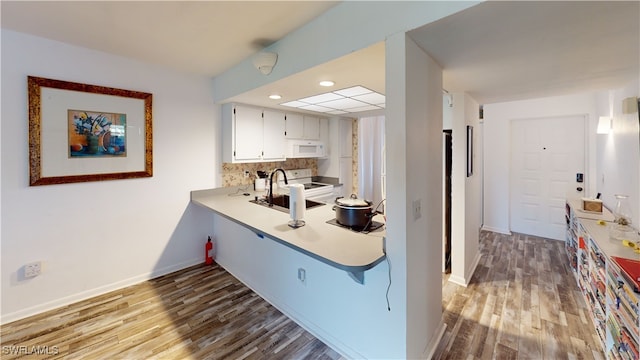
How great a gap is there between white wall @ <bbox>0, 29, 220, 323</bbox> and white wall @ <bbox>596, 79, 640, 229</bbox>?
13.5 feet

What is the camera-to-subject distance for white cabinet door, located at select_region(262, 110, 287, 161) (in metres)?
3.50

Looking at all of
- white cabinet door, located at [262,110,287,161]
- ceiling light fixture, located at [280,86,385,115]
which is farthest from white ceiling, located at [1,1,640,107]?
white cabinet door, located at [262,110,287,161]

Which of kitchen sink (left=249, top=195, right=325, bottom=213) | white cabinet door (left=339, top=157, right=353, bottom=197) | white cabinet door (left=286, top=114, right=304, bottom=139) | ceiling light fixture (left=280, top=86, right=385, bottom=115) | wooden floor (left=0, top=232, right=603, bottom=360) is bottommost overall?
wooden floor (left=0, top=232, right=603, bottom=360)

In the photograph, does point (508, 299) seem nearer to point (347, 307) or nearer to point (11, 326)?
point (347, 307)

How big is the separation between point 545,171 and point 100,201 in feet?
19.7

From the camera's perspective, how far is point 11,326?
215 cm

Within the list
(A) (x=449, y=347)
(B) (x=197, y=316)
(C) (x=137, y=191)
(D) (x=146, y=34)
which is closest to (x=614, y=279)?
(A) (x=449, y=347)

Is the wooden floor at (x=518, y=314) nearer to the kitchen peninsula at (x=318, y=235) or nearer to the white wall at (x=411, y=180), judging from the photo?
the white wall at (x=411, y=180)

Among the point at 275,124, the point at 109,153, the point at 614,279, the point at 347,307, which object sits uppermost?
the point at 275,124

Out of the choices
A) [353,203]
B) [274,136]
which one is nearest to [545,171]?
[353,203]

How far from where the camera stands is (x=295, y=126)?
3.88 m

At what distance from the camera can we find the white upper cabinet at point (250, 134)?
3.20 metres

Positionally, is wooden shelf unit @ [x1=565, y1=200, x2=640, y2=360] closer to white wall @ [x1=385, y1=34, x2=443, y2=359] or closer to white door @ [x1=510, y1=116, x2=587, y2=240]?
white wall @ [x1=385, y1=34, x2=443, y2=359]

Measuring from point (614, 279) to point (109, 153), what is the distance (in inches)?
162
